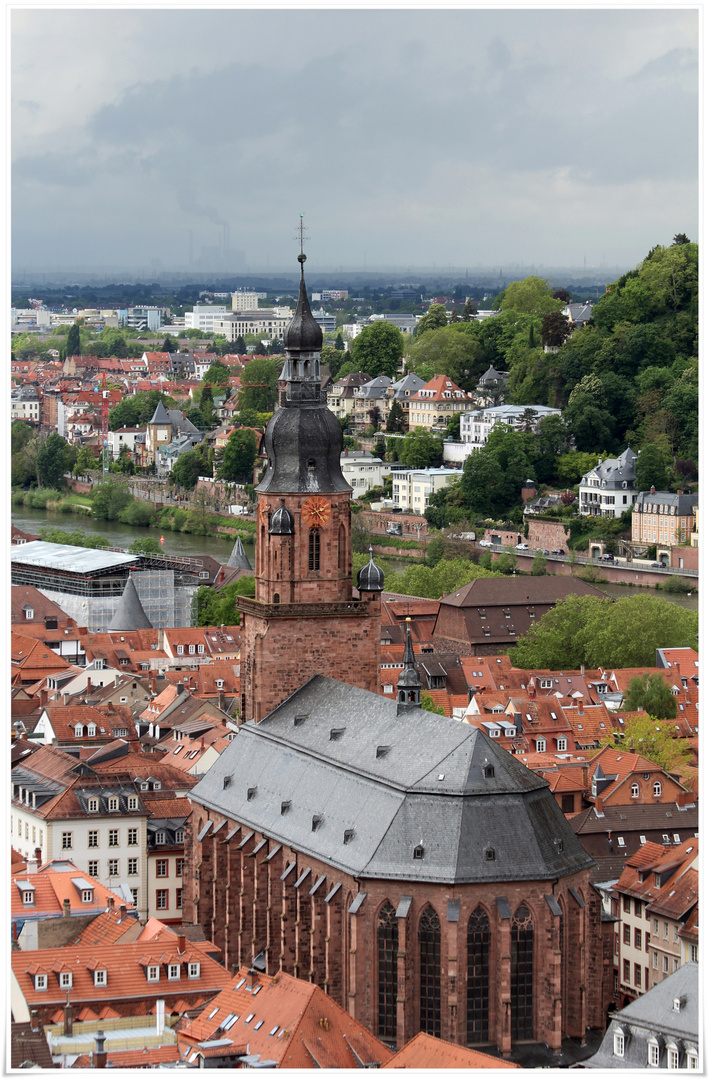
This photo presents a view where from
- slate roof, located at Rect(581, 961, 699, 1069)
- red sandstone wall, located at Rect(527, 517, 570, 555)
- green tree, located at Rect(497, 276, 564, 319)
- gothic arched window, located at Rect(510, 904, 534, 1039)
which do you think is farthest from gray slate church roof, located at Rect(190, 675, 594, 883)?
green tree, located at Rect(497, 276, 564, 319)

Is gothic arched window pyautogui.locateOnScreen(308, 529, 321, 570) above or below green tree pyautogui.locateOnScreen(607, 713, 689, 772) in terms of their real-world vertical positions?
above

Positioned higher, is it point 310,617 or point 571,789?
point 310,617

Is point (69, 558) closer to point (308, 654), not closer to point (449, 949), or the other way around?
point (308, 654)

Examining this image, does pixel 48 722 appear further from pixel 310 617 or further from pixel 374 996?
pixel 374 996

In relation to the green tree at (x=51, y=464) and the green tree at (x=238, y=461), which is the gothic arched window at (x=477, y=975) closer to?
the green tree at (x=238, y=461)

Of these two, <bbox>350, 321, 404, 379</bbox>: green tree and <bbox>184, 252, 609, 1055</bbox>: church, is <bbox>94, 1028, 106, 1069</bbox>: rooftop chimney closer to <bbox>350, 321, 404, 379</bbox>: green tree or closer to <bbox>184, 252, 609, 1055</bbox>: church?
<bbox>184, 252, 609, 1055</bbox>: church

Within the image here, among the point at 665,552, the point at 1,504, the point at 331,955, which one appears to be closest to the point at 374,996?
the point at 331,955
